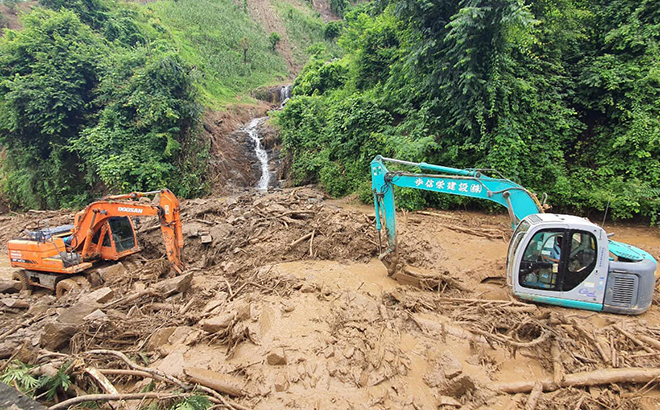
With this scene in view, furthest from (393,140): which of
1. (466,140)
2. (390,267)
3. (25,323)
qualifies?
(25,323)

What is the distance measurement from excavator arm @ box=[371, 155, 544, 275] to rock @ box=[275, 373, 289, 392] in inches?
136

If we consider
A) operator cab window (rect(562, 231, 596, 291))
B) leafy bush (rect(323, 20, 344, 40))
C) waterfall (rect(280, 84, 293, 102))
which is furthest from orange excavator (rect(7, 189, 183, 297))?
leafy bush (rect(323, 20, 344, 40))

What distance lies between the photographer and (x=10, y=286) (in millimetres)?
8469

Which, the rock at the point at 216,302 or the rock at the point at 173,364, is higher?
the rock at the point at 173,364

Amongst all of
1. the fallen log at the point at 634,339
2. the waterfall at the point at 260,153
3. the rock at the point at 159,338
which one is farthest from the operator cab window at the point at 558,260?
the waterfall at the point at 260,153

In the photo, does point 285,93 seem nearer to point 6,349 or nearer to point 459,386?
point 6,349

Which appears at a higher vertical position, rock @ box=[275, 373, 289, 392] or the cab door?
the cab door

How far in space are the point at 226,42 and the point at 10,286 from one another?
37003 millimetres

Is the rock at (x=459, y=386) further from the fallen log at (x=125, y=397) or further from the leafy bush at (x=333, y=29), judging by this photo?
the leafy bush at (x=333, y=29)

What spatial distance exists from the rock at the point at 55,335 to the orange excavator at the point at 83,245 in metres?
3.32

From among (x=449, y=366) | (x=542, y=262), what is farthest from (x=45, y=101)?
(x=542, y=262)

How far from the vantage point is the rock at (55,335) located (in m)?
4.80

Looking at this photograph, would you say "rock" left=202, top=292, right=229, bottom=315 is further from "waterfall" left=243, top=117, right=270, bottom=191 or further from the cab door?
"waterfall" left=243, top=117, right=270, bottom=191

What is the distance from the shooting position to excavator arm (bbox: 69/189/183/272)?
7.91 meters
